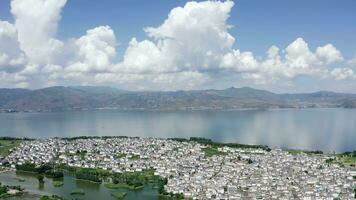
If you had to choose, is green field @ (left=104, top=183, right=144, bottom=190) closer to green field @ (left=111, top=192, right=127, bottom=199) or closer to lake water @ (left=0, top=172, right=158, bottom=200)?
lake water @ (left=0, top=172, right=158, bottom=200)

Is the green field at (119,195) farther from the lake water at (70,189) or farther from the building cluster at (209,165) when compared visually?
the building cluster at (209,165)

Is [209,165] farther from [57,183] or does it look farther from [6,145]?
[6,145]

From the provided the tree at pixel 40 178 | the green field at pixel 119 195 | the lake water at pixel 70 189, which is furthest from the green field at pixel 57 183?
the green field at pixel 119 195

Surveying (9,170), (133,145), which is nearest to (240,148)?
(133,145)

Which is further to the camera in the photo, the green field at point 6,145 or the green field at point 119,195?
the green field at point 6,145

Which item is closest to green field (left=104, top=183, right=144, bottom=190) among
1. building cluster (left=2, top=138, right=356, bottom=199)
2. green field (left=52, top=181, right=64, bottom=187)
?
building cluster (left=2, top=138, right=356, bottom=199)

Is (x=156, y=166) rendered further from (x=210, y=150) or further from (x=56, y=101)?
(x=56, y=101)
